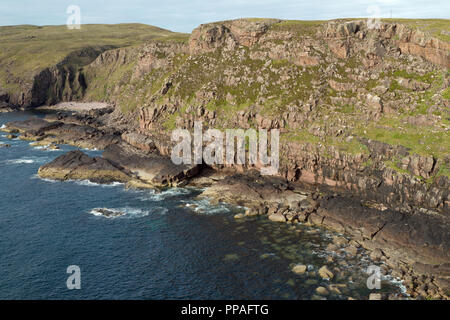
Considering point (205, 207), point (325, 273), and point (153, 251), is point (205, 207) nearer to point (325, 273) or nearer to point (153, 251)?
point (153, 251)

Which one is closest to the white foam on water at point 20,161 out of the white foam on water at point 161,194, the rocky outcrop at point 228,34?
the white foam on water at point 161,194

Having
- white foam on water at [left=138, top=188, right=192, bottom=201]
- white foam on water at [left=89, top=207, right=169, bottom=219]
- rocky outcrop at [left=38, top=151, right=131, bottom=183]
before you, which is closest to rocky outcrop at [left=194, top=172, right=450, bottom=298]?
white foam on water at [left=138, top=188, right=192, bottom=201]

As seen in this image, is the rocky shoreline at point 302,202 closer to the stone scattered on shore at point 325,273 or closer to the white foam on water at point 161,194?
A: the white foam on water at point 161,194

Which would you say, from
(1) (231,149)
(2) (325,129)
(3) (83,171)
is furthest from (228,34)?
(3) (83,171)
